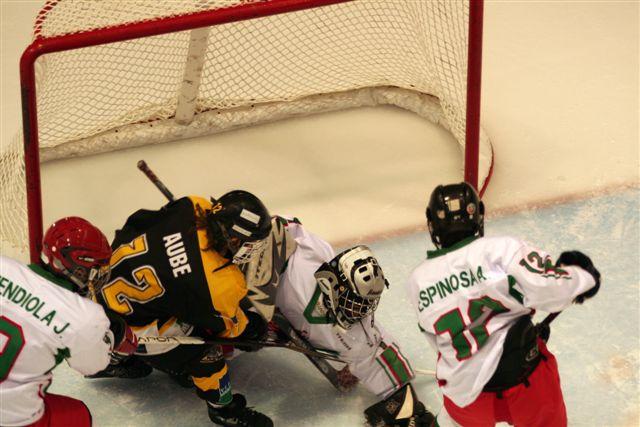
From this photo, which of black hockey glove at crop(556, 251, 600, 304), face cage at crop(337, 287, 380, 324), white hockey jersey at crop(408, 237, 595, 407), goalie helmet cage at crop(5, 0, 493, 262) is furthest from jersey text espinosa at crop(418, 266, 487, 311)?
goalie helmet cage at crop(5, 0, 493, 262)

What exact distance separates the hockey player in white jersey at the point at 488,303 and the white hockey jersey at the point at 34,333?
83 cm

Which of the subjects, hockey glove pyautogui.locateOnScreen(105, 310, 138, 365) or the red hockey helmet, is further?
hockey glove pyautogui.locateOnScreen(105, 310, 138, 365)

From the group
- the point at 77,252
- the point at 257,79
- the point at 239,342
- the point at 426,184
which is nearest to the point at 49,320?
the point at 77,252

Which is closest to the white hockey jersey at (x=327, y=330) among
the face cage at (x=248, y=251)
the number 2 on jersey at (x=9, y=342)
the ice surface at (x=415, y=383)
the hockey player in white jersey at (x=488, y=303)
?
the ice surface at (x=415, y=383)

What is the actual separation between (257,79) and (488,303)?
2.09 m

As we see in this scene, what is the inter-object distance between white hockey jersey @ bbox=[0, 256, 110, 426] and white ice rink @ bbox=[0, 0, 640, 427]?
0.68 metres

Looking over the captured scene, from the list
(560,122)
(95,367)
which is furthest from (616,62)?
(95,367)

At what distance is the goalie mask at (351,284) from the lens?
3027 millimetres

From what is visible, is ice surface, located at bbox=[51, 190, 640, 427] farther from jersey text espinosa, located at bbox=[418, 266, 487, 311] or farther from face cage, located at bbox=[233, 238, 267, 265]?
jersey text espinosa, located at bbox=[418, 266, 487, 311]

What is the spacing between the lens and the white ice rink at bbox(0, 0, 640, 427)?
11.4 feet

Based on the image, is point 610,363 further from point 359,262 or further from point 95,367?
point 95,367

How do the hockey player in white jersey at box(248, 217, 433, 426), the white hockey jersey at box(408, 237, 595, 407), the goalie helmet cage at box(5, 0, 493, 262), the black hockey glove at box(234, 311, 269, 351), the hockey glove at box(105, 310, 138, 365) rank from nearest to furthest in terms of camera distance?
the white hockey jersey at box(408, 237, 595, 407) → the hockey glove at box(105, 310, 138, 365) → the hockey player in white jersey at box(248, 217, 433, 426) → the black hockey glove at box(234, 311, 269, 351) → the goalie helmet cage at box(5, 0, 493, 262)

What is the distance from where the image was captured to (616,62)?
15.8ft

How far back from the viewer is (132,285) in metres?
3.12
